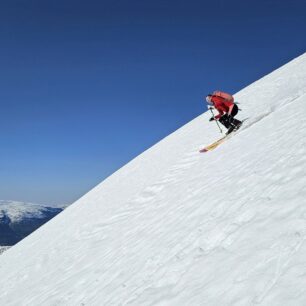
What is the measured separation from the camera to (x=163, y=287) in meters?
4.84

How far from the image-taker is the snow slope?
387 centimetres

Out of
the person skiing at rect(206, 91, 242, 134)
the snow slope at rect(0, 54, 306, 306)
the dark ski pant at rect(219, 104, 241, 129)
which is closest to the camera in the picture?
the snow slope at rect(0, 54, 306, 306)

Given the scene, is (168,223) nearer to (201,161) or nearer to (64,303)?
(64,303)

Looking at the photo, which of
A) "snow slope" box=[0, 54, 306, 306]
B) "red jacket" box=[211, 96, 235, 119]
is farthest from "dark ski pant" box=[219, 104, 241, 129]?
"snow slope" box=[0, 54, 306, 306]

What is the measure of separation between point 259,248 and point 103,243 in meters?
5.89

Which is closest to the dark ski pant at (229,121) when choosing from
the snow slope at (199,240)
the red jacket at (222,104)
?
the red jacket at (222,104)

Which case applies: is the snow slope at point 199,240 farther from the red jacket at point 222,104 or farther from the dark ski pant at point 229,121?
the red jacket at point 222,104

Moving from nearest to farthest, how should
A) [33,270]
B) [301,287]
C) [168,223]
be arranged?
[301,287]
[168,223]
[33,270]

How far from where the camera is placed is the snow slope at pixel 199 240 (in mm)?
3869

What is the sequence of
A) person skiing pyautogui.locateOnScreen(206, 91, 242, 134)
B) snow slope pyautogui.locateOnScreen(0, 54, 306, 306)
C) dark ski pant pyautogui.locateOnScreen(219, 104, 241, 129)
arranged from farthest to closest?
dark ski pant pyautogui.locateOnScreen(219, 104, 241, 129) → person skiing pyautogui.locateOnScreen(206, 91, 242, 134) → snow slope pyautogui.locateOnScreen(0, 54, 306, 306)

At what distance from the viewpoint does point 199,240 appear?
5656 millimetres

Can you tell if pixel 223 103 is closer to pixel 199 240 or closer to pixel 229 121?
pixel 229 121

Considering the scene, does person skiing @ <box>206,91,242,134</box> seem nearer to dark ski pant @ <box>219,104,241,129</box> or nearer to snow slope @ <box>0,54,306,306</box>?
dark ski pant @ <box>219,104,241,129</box>

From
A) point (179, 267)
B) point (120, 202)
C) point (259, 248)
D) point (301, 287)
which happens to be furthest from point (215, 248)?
point (120, 202)
